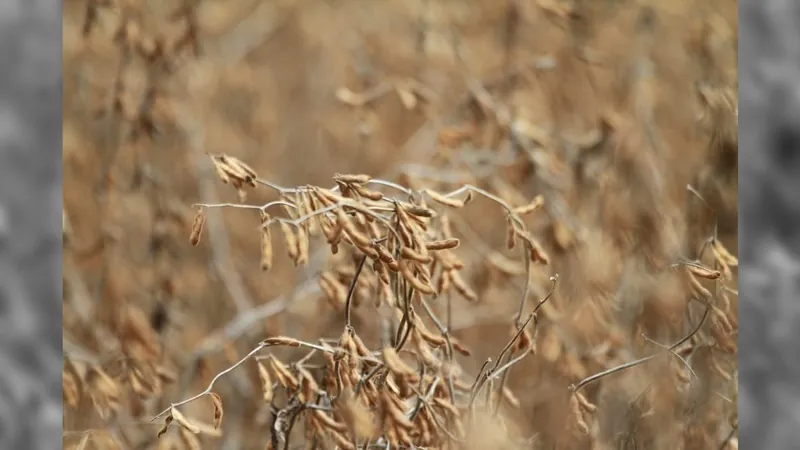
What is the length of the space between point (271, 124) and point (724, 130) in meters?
0.58

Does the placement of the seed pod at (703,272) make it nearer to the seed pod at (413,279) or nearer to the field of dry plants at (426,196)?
the field of dry plants at (426,196)

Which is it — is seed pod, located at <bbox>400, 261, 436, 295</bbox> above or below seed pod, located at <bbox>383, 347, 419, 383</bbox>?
above

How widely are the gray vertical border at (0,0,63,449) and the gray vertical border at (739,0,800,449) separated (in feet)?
1.88

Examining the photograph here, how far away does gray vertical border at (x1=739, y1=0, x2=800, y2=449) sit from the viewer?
69cm

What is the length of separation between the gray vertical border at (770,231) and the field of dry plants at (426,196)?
3.3 inches

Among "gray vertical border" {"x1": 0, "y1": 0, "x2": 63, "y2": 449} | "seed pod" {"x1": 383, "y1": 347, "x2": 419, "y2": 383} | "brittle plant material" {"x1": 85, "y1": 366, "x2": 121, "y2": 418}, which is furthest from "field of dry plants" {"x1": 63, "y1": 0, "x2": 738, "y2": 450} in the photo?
"gray vertical border" {"x1": 0, "y1": 0, "x2": 63, "y2": 449}

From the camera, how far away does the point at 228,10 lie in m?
1.10

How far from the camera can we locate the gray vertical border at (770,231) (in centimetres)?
69

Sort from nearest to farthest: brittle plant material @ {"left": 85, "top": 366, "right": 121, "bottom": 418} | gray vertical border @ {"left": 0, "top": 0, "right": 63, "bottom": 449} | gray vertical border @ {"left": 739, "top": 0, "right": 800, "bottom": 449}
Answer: gray vertical border @ {"left": 0, "top": 0, "right": 63, "bottom": 449}, gray vertical border @ {"left": 739, "top": 0, "right": 800, "bottom": 449}, brittle plant material @ {"left": 85, "top": 366, "right": 121, "bottom": 418}

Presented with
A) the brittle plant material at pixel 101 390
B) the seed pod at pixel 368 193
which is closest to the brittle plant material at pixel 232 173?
the seed pod at pixel 368 193

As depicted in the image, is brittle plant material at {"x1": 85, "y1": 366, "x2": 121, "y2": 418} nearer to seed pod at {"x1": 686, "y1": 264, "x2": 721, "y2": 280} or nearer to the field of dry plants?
the field of dry plants

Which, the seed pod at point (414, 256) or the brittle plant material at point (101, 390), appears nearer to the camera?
the seed pod at point (414, 256)

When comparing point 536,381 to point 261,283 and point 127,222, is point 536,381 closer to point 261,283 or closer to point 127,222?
point 261,283

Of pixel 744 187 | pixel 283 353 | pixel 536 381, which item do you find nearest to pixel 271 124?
pixel 283 353
